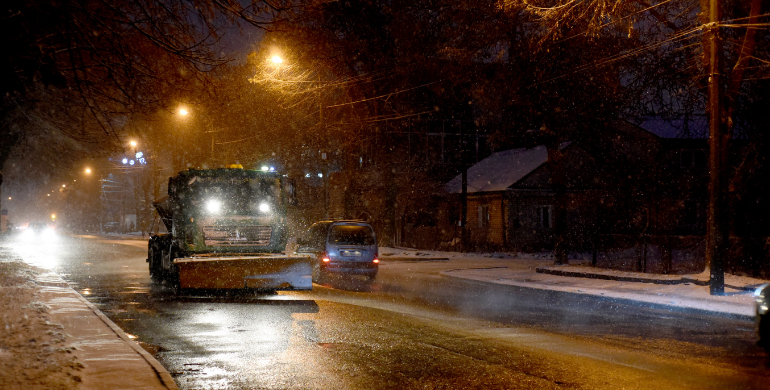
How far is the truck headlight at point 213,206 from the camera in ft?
56.6

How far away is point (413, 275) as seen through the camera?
24.3 m

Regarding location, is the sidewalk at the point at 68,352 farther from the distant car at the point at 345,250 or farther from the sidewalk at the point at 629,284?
the sidewalk at the point at 629,284

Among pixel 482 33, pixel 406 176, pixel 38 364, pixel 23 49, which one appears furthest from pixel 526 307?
pixel 406 176

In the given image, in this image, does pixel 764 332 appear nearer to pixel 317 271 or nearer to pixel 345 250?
pixel 345 250

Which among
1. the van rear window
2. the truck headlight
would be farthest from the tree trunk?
the truck headlight

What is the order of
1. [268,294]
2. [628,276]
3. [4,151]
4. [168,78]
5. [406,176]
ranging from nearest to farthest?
[168,78]
[268,294]
[628,276]
[4,151]
[406,176]

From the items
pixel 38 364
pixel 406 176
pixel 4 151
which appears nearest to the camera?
pixel 38 364

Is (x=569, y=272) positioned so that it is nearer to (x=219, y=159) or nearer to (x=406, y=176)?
(x=406, y=176)

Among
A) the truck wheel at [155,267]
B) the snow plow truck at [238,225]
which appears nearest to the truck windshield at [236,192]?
the snow plow truck at [238,225]

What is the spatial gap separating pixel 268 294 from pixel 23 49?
1058 centimetres

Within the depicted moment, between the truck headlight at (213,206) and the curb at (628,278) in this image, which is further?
the curb at (628,278)

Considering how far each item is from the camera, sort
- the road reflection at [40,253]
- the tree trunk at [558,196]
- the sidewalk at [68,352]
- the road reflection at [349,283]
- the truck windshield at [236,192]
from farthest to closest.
A: the road reflection at [40,253] → the tree trunk at [558,196] → the road reflection at [349,283] → the truck windshield at [236,192] → the sidewalk at [68,352]

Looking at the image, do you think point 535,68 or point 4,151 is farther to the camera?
point 535,68

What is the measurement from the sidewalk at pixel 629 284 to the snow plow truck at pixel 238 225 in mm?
7835
